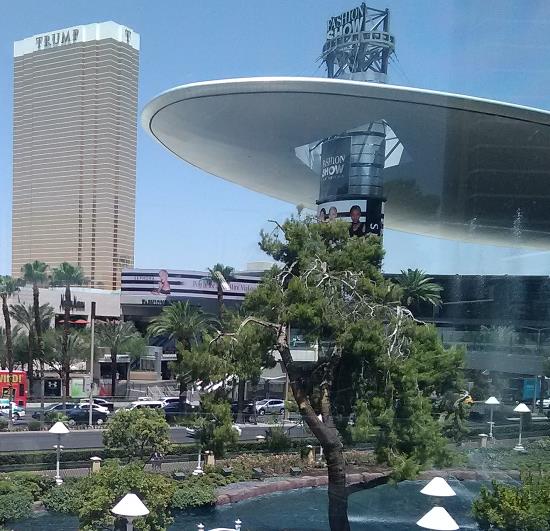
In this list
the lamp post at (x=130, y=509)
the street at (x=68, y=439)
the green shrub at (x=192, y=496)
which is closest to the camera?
the lamp post at (x=130, y=509)

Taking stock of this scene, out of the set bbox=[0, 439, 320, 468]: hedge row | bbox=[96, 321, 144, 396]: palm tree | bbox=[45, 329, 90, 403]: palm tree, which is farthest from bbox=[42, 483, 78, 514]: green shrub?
bbox=[96, 321, 144, 396]: palm tree

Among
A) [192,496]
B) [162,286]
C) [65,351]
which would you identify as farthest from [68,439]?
[162,286]

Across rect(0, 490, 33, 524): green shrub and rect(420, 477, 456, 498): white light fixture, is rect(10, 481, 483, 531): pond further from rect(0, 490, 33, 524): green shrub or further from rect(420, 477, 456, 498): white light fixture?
rect(420, 477, 456, 498): white light fixture

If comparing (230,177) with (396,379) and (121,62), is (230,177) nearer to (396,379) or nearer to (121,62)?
(121,62)

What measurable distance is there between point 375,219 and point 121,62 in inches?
626

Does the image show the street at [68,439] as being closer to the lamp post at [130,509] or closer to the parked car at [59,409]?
the parked car at [59,409]

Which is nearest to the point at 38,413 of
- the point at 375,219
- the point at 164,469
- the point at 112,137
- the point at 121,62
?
the point at 164,469

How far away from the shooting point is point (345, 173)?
1594 cm

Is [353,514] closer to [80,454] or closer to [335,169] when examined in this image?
[80,454]

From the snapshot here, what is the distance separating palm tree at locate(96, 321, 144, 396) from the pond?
453 inches

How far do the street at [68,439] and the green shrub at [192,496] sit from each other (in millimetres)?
1792

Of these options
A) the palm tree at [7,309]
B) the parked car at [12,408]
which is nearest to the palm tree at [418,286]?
the palm tree at [7,309]

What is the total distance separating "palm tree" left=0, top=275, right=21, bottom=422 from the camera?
1550 cm

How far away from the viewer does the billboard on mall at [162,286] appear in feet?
73.6
